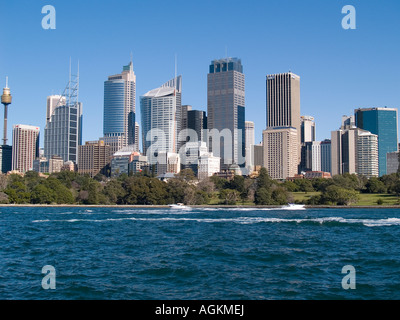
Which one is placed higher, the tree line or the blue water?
the tree line

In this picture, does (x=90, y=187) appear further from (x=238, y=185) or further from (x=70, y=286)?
(x=70, y=286)

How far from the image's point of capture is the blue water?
26.7 m

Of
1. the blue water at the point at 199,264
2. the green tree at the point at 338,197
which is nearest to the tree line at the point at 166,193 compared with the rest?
the green tree at the point at 338,197

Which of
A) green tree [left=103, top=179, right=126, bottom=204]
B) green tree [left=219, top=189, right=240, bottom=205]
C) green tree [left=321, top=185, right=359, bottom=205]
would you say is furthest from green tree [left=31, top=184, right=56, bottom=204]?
green tree [left=321, top=185, right=359, bottom=205]

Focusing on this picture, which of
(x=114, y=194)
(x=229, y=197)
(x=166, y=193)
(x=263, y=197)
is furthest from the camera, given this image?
(x=166, y=193)

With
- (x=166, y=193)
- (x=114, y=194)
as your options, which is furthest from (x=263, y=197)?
(x=114, y=194)

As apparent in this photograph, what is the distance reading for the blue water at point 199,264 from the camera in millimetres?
26703

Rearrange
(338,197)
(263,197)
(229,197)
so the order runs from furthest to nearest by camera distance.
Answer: (229,197)
(263,197)
(338,197)

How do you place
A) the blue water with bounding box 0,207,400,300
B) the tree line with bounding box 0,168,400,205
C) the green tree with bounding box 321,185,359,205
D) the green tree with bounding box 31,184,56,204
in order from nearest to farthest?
1. the blue water with bounding box 0,207,400,300
2. the green tree with bounding box 321,185,359,205
3. the tree line with bounding box 0,168,400,205
4. the green tree with bounding box 31,184,56,204

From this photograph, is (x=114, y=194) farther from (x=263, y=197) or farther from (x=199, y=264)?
(x=199, y=264)

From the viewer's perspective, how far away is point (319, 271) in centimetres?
3253

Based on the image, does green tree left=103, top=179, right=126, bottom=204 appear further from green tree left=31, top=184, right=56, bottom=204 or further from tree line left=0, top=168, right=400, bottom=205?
green tree left=31, top=184, right=56, bottom=204

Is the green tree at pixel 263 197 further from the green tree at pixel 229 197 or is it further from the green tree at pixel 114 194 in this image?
the green tree at pixel 114 194

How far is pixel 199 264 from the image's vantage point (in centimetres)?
3519
